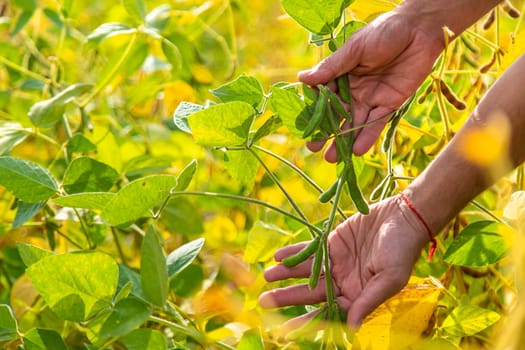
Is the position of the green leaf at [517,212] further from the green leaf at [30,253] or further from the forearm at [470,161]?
the green leaf at [30,253]

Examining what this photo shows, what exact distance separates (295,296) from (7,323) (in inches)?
12.2

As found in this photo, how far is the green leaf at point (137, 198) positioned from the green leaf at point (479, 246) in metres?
0.31

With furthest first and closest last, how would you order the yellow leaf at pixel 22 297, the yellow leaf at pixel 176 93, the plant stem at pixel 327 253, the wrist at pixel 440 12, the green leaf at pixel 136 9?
the yellow leaf at pixel 176 93
the green leaf at pixel 136 9
the yellow leaf at pixel 22 297
the wrist at pixel 440 12
the plant stem at pixel 327 253

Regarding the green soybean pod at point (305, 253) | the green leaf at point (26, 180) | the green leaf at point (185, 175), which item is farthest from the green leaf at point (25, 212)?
the green soybean pod at point (305, 253)

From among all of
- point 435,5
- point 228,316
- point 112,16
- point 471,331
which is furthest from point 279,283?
point 112,16

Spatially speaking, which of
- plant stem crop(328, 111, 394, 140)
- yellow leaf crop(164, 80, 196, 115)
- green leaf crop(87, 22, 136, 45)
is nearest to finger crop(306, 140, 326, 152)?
plant stem crop(328, 111, 394, 140)

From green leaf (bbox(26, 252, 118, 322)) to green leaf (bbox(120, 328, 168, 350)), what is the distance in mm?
45

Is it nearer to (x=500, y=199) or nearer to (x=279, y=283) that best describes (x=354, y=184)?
(x=279, y=283)

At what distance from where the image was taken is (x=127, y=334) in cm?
91

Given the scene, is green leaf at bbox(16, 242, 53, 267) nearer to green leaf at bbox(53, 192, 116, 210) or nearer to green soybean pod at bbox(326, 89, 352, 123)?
green leaf at bbox(53, 192, 116, 210)

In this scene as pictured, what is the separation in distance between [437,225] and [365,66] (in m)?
0.20

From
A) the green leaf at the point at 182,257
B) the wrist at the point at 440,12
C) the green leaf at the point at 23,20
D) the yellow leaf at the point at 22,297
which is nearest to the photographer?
the green leaf at the point at 182,257

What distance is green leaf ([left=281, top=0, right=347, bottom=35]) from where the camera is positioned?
3.14 ft

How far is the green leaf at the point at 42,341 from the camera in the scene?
0.97 meters
